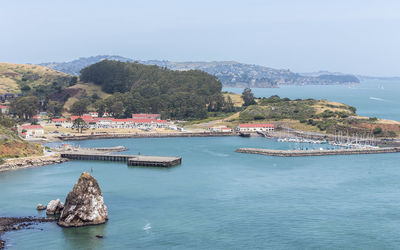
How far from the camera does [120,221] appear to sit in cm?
4391

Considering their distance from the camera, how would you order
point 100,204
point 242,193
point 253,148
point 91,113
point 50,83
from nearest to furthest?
point 100,204 → point 242,193 → point 253,148 → point 91,113 → point 50,83

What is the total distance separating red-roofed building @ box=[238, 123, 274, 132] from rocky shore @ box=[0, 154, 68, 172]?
141ft

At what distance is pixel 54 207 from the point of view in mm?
46062

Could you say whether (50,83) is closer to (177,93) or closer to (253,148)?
(177,93)

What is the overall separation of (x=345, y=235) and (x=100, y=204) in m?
18.9

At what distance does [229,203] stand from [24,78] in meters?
131

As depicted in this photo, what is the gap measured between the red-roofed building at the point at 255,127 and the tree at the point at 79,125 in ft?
99.0

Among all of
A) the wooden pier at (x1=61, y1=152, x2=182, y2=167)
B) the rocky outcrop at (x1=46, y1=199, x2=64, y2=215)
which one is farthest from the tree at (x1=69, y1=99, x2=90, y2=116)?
the rocky outcrop at (x1=46, y1=199, x2=64, y2=215)

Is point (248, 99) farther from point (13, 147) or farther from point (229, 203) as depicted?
point (229, 203)

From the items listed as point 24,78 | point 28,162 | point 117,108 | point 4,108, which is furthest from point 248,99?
point 28,162

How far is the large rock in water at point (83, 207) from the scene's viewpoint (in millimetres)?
43094

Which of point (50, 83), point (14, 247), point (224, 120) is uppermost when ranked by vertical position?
point (50, 83)

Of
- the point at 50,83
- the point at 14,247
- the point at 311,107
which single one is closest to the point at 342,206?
the point at 14,247

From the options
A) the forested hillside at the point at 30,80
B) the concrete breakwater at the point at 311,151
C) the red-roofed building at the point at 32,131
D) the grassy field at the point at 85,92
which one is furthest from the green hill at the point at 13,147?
the forested hillside at the point at 30,80
